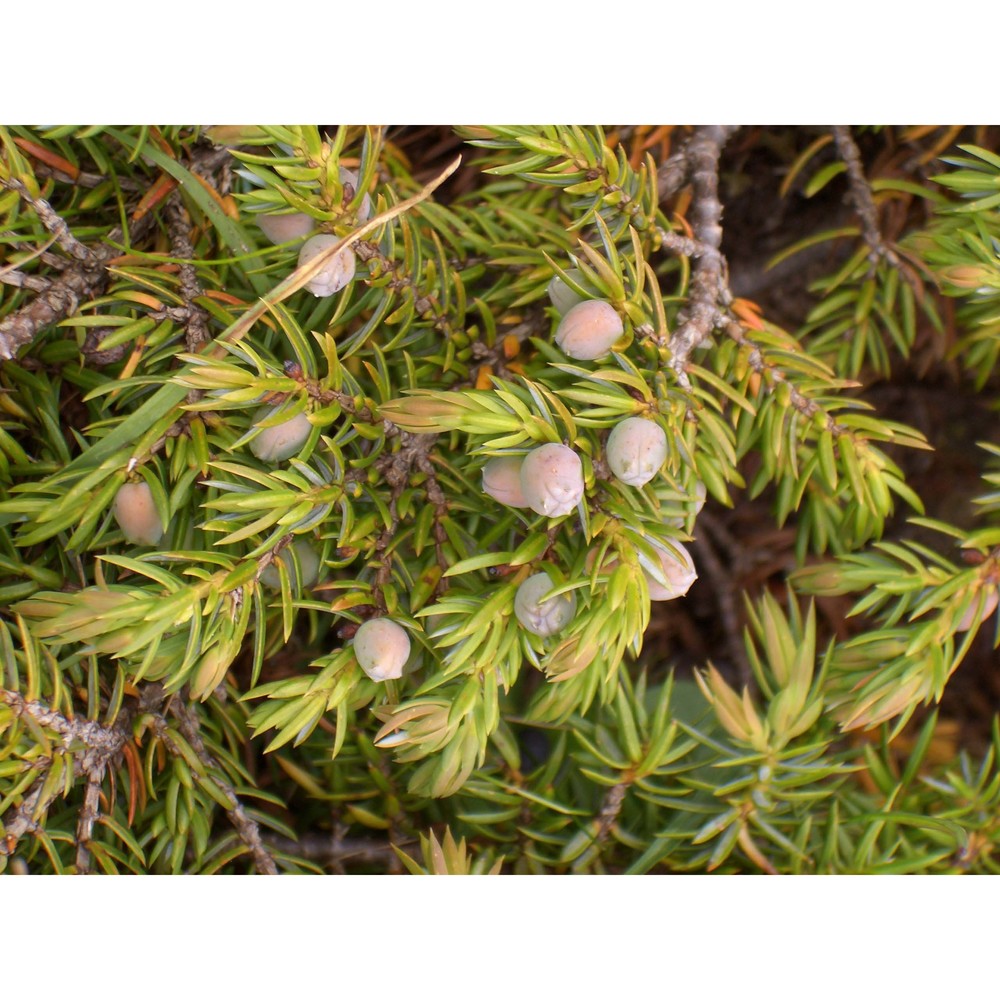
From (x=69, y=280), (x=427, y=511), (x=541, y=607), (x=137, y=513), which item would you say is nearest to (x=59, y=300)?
(x=69, y=280)

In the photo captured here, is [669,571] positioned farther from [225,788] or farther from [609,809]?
[225,788]

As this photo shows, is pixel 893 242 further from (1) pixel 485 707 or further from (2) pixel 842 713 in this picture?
(1) pixel 485 707

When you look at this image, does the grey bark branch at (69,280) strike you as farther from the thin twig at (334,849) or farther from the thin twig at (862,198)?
the thin twig at (862,198)

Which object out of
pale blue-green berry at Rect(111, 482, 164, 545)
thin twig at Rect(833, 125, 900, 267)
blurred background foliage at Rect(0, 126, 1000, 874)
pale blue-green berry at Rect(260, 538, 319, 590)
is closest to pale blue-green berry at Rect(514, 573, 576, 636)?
blurred background foliage at Rect(0, 126, 1000, 874)

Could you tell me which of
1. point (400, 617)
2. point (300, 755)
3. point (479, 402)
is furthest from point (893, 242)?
point (300, 755)

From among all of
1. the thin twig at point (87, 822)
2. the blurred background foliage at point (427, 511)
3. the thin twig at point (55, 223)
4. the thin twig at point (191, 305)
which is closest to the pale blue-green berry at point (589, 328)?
the blurred background foliage at point (427, 511)

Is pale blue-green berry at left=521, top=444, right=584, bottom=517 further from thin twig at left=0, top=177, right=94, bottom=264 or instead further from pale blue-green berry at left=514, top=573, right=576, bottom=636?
thin twig at left=0, top=177, right=94, bottom=264
